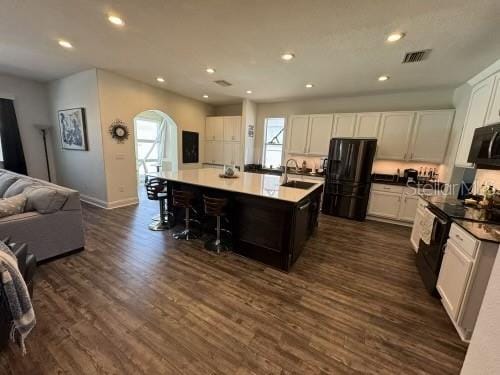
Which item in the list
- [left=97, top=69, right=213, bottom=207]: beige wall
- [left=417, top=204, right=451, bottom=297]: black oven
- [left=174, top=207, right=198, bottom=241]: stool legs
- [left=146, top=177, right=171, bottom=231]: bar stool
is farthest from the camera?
[left=97, top=69, right=213, bottom=207]: beige wall

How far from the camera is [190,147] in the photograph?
20.5 ft

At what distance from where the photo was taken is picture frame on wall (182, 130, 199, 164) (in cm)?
604

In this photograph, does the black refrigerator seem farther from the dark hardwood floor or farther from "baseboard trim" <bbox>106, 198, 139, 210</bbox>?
"baseboard trim" <bbox>106, 198, 139, 210</bbox>

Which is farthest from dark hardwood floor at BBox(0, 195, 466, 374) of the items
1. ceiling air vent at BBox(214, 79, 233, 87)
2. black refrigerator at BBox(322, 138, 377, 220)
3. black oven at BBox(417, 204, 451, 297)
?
ceiling air vent at BBox(214, 79, 233, 87)

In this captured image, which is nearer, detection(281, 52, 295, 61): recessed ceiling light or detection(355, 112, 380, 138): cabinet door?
detection(281, 52, 295, 61): recessed ceiling light

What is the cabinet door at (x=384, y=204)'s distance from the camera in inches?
172

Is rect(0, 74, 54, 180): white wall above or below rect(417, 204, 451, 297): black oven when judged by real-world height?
above

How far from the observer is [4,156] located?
467 centimetres

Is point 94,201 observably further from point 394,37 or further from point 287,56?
point 394,37

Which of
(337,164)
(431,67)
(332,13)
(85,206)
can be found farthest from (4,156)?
(431,67)

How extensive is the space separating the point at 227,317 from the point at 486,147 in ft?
11.5

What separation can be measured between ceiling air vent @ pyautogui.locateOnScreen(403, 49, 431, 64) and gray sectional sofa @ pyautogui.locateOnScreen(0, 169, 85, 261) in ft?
15.7

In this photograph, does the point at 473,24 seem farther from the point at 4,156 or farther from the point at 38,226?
the point at 4,156

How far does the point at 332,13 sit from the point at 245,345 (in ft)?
10.1
